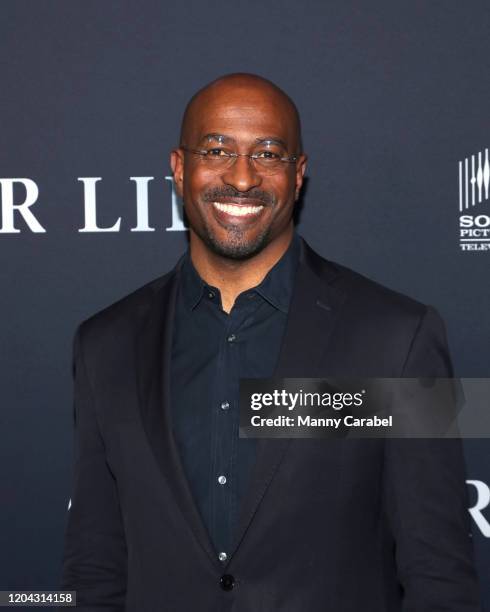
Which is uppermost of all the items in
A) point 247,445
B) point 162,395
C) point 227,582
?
point 162,395

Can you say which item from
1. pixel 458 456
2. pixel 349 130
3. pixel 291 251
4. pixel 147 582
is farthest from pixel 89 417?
pixel 349 130

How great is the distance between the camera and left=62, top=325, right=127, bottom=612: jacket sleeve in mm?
1741

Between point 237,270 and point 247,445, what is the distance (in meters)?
0.36

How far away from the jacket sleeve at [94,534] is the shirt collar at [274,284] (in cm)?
30

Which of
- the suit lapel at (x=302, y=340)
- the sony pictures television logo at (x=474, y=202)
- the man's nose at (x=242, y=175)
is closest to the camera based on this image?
the suit lapel at (x=302, y=340)

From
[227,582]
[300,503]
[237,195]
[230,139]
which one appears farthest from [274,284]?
[227,582]

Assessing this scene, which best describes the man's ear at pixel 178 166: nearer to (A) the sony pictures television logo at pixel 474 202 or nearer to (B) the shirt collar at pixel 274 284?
(B) the shirt collar at pixel 274 284

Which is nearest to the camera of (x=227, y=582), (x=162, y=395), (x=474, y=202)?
(x=227, y=582)

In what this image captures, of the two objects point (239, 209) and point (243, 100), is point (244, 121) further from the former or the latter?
point (239, 209)

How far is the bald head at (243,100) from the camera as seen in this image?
5.63ft

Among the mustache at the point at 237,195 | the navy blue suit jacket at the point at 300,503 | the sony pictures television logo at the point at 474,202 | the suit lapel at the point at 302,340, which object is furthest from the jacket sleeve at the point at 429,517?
the sony pictures television logo at the point at 474,202

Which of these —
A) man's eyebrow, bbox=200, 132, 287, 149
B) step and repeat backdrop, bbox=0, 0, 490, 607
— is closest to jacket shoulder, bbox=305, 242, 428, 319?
man's eyebrow, bbox=200, 132, 287, 149

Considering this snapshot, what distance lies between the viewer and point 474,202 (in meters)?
2.24

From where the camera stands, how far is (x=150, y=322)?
70.4 inches
